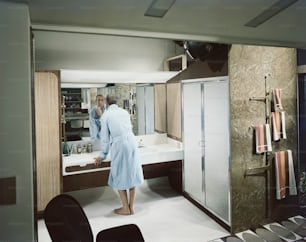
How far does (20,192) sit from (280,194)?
9.05 ft

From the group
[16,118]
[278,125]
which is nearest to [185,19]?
[16,118]

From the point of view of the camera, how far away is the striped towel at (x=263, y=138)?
115 inches

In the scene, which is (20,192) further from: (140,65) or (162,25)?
(140,65)

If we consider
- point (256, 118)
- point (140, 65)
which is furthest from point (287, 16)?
point (140, 65)

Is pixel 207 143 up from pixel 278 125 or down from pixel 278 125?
down

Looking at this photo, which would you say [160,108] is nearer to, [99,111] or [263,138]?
[99,111]

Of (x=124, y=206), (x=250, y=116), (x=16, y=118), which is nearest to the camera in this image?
(x=16, y=118)

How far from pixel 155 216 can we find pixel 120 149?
97cm

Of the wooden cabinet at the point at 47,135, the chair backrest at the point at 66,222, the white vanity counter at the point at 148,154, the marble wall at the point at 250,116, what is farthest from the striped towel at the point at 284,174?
the wooden cabinet at the point at 47,135

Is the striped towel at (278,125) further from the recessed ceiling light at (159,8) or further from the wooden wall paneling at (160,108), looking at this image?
the recessed ceiling light at (159,8)

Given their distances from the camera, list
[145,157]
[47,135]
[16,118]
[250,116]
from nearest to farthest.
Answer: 1. [16,118]
2. [250,116]
3. [47,135]
4. [145,157]

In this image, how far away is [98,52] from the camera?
3.78m

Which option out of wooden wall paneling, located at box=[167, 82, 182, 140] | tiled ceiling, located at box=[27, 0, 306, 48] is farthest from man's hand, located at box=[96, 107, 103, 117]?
tiled ceiling, located at box=[27, 0, 306, 48]

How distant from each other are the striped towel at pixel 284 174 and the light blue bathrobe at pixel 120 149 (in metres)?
1.66
